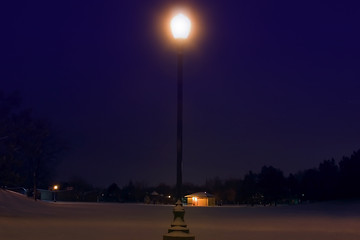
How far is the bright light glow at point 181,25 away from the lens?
453 inches

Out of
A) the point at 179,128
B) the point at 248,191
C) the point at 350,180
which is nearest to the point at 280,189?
the point at 248,191

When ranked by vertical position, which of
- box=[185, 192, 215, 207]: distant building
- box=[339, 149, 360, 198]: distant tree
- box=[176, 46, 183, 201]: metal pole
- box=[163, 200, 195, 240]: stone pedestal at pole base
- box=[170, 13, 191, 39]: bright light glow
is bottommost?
box=[163, 200, 195, 240]: stone pedestal at pole base

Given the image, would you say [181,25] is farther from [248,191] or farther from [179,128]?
[248,191]

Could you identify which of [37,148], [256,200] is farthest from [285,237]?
[256,200]

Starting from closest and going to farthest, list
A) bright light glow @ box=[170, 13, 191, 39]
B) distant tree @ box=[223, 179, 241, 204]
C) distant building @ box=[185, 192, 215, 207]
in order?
bright light glow @ box=[170, 13, 191, 39]
distant building @ box=[185, 192, 215, 207]
distant tree @ box=[223, 179, 241, 204]

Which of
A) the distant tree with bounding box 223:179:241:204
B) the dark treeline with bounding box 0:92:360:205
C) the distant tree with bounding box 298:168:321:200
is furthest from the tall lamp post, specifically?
the distant tree with bounding box 298:168:321:200

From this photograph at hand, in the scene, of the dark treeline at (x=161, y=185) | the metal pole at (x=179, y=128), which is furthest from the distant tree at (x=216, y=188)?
the metal pole at (x=179, y=128)

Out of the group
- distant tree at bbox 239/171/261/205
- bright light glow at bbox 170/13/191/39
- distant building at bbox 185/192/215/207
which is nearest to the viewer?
bright light glow at bbox 170/13/191/39

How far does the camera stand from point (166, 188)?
124 metres

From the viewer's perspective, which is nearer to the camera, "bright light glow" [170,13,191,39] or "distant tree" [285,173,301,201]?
"bright light glow" [170,13,191,39]

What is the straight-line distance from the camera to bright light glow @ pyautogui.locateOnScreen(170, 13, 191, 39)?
1151 centimetres

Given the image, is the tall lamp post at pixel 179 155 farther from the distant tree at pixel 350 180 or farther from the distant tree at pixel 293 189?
the distant tree at pixel 293 189

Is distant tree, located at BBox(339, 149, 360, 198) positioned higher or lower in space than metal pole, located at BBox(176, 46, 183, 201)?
higher

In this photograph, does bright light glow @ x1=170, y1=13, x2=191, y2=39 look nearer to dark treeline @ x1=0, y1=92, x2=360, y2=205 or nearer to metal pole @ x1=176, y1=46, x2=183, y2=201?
metal pole @ x1=176, y1=46, x2=183, y2=201
